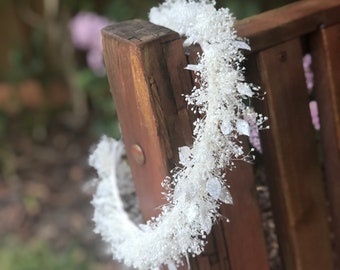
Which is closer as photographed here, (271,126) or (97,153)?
(271,126)

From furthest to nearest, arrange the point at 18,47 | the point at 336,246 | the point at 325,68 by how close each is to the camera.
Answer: the point at 18,47 < the point at 336,246 < the point at 325,68

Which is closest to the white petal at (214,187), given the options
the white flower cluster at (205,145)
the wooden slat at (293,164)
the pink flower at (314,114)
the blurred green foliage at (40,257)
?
the white flower cluster at (205,145)

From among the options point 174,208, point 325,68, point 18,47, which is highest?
point 18,47

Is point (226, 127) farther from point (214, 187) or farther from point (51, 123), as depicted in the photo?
point (51, 123)

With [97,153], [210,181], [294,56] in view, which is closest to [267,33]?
[294,56]

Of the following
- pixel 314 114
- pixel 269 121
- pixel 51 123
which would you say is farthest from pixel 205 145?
pixel 51 123

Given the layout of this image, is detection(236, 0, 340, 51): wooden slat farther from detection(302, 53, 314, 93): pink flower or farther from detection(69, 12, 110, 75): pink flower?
detection(69, 12, 110, 75): pink flower

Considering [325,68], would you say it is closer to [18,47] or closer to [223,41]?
[223,41]
